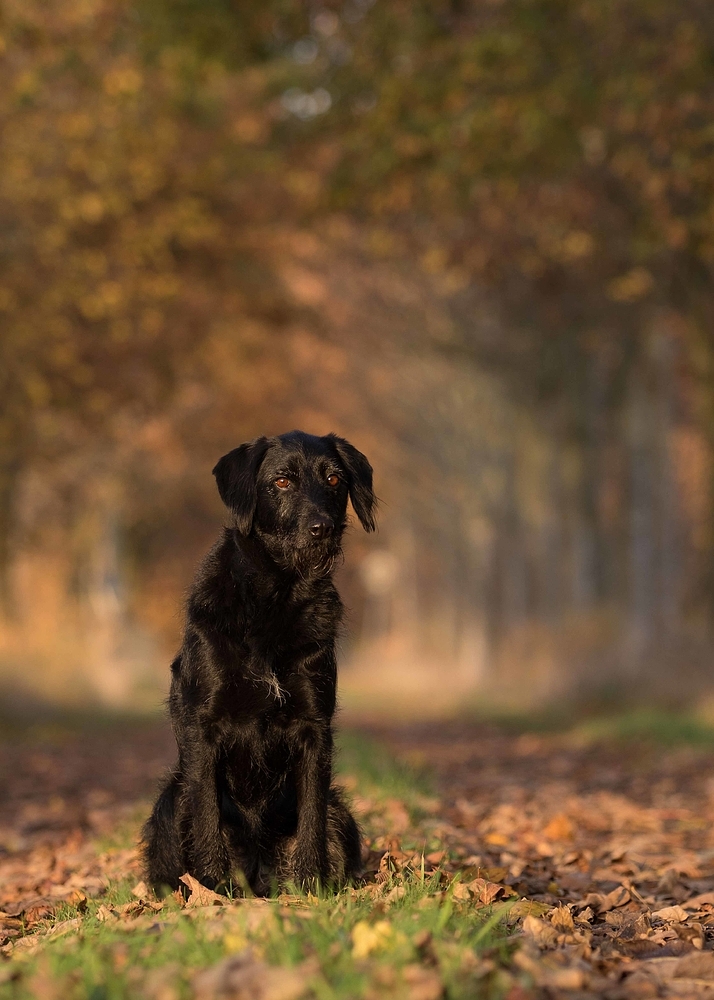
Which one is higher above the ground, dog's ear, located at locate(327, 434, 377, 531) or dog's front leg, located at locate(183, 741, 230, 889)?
dog's ear, located at locate(327, 434, 377, 531)

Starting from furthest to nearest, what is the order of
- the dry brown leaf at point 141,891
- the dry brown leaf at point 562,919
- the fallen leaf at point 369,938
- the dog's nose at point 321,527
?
1. the dry brown leaf at point 141,891
2. the dog's nose at point 321,527
3. the dry brown leaf at point 562,919
4. the fallen leaf at point 369,938

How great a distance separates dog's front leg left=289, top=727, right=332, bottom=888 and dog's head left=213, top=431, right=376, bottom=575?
2.31 feet

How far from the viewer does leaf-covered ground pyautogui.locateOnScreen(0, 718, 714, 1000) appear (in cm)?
373

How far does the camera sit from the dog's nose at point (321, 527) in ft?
17.6

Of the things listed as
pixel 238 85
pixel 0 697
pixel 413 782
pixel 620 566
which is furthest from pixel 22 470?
pixel 413 782

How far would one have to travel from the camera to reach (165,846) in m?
5.73

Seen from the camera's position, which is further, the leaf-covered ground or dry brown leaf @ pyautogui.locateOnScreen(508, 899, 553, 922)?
dry brown leaf @ pyautogui.locateOnScreen(508, 899, 553, 922)

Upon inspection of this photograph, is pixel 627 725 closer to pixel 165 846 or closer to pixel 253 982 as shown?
pixel 165 846

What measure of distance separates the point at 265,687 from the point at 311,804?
1.76ft

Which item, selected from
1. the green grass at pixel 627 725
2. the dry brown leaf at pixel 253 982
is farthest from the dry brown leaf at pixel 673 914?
the green grass at pixel 627 725

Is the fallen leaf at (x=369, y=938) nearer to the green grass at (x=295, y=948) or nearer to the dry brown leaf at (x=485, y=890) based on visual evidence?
the green grass at (x=295, y=948)

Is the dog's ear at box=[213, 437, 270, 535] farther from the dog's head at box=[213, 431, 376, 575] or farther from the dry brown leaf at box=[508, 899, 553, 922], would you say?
the dry brown leaf at box=[508, 899, 553, 922]

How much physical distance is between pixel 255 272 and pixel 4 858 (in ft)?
47.7

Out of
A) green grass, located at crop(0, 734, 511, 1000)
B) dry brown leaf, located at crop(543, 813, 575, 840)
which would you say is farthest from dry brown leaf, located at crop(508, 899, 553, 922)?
dry brown leaf, located at crop(543, 813, 575, 840)
